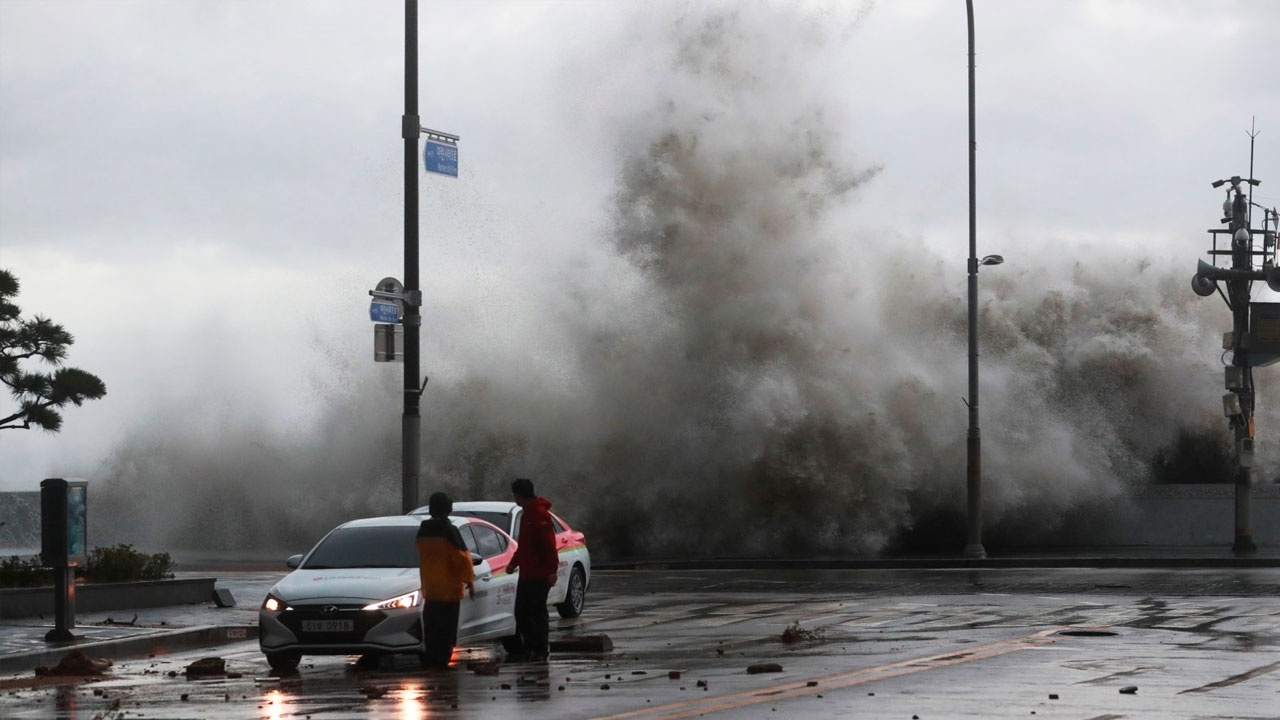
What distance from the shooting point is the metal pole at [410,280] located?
20062 mm

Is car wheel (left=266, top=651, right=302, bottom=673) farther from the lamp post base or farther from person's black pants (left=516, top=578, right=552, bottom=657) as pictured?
the lamp post base

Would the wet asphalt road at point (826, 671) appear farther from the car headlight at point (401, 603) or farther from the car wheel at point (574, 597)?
the car headlight at point (401, 603)

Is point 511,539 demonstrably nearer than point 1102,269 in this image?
Yes

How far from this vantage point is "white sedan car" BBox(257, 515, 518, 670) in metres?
13.7

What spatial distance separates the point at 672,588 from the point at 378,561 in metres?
10.1

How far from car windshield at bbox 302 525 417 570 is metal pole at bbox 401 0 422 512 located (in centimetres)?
460

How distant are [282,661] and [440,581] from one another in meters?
1.54

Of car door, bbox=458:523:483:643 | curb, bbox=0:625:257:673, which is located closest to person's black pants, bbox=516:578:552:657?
car door, bbox=458:523:483:643

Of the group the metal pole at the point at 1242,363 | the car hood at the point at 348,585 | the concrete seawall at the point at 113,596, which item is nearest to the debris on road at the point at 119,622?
the concrete seawall at the point at 113,596

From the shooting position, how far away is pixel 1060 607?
62.2ft

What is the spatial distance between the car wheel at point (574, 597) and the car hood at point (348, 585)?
14.6ft

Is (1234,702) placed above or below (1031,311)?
below

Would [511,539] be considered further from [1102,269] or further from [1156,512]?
[1102,269]

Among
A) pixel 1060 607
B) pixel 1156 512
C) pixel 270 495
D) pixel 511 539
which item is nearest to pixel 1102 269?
pixel 1156 512
